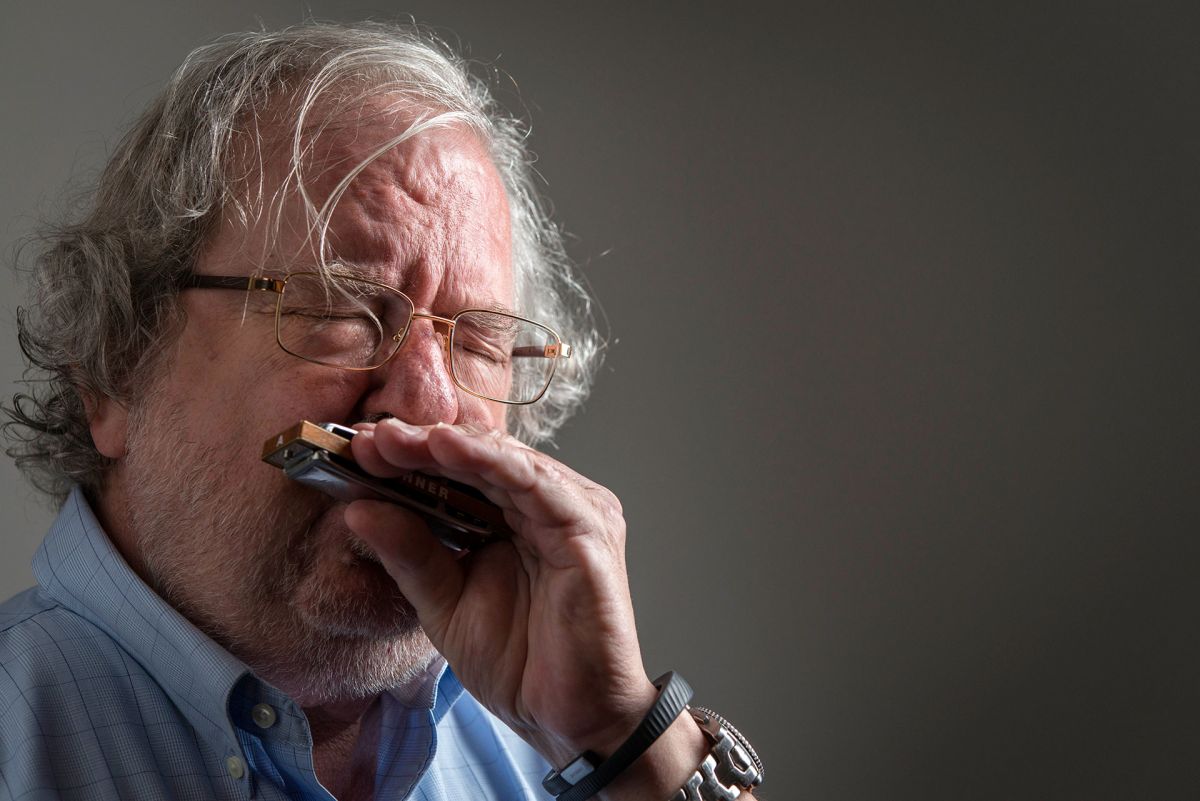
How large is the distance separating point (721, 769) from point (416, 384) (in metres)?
0.72

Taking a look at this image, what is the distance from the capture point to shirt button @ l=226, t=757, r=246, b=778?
1497 millimetres

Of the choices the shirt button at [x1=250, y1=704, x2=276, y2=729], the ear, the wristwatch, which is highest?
the wristwatch

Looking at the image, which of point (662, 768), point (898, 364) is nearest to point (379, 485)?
point (662, 768)

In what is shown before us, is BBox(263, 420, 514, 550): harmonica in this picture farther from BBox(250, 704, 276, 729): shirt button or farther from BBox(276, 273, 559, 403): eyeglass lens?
BBox(250, 704, 276, 729): shirt button

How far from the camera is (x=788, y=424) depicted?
294cm

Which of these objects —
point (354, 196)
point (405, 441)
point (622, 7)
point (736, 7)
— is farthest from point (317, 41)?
point (736, 7)

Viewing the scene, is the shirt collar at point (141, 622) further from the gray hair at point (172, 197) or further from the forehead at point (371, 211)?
the forehead at point (371, 211)

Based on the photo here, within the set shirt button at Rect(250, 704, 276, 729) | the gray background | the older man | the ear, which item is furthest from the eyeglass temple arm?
the gray background

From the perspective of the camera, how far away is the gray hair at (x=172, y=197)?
1.74m

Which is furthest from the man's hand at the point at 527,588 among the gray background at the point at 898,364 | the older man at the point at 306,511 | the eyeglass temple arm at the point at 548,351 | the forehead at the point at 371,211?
the gray background at the point at 898,364

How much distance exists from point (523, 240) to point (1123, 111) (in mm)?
1707

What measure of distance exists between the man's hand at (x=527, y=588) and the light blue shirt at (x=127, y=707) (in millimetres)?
251

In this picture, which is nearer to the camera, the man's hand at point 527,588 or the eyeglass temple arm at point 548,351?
the man's hand at point 527,588

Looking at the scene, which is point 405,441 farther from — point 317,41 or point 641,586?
point 641,586
